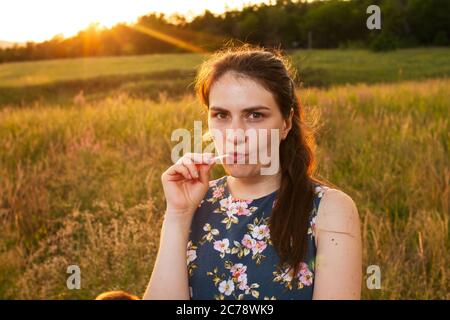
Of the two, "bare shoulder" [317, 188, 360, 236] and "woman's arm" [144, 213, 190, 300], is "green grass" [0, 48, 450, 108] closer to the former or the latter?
"bare shoulder" [317, 188, 360, 236]

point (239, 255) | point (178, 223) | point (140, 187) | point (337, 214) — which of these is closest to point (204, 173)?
point (178, 223)

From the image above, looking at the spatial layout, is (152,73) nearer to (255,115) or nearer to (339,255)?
(255,115)

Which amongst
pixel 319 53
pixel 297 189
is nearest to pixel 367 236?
pixel 297 189

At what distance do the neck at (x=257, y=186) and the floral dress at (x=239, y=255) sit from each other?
18mm

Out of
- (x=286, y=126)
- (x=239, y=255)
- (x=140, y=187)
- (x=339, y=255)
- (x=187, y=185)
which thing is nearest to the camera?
(x=339, y=255)

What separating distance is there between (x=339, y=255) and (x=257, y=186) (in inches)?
15.9

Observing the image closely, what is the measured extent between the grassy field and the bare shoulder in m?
0.87

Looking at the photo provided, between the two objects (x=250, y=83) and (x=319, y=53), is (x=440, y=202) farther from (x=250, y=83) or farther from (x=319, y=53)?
(x=319, y=53)

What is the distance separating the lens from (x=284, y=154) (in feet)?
6.72

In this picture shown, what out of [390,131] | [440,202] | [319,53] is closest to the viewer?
[440,202]

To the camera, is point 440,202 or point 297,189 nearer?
point 297,189

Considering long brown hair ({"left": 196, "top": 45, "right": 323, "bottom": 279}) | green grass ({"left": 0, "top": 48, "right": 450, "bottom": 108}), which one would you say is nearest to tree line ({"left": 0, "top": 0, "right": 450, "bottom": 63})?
green grass ({"left": 0, "top": 48, "right": 450, "bottom": 108})

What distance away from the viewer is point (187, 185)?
193 cm
